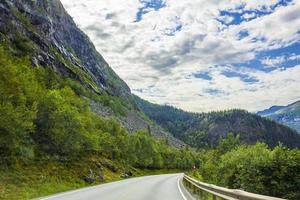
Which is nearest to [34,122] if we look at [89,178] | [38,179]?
[89,178]

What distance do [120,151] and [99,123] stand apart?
1158 centimetres

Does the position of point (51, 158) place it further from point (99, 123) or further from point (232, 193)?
point (99, 123)

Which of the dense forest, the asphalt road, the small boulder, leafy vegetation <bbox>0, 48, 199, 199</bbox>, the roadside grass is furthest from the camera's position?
the small boulder

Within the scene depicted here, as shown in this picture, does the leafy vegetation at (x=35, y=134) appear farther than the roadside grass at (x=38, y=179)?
Yes

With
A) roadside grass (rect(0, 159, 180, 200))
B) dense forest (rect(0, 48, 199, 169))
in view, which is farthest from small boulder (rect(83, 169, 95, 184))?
dense forest (rect(0, 48, 199, 169))

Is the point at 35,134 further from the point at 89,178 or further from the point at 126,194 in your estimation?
the point at 126,194

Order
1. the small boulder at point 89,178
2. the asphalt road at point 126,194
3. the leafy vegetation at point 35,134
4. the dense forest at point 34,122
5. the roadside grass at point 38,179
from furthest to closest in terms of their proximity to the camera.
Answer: the small boulder at point 89,178 < the dense forest at point 34,122 < the leafy vegetation at point 35,134 < the roadside grass at point 38,179 < the asphalt road at point 126,194

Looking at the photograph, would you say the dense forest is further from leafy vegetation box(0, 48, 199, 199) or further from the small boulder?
the small boulder

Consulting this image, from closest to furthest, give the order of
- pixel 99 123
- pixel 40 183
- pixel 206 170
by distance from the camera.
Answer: pixel 40 183
pixel 206 170
pixel 99 123

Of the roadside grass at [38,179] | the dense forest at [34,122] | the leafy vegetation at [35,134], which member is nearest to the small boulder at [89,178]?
the roadside grass at [38,179]

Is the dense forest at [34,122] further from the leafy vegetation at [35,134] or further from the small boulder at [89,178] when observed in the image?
the small boulder at [89,178]

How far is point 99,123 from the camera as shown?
103125 mm

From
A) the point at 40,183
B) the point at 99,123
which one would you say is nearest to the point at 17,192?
the point at 40,183

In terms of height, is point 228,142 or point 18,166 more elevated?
point 228,142
